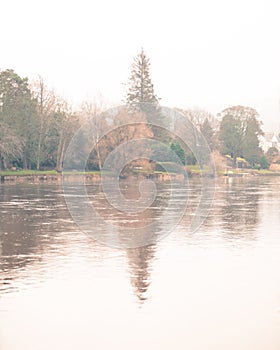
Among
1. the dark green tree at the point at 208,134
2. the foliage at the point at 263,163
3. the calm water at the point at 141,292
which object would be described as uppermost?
the dark green tree at the point at 208,134

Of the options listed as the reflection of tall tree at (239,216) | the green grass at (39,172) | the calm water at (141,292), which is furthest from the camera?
the green grass at (39,172)

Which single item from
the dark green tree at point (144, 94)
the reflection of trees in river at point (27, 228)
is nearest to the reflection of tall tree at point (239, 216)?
the reflection of trees in river at point (27, 228)

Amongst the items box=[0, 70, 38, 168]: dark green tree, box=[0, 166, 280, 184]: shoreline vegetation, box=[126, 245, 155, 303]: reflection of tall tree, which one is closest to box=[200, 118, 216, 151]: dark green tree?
box=[0, 166, 280, 184]: shoreline vegetation

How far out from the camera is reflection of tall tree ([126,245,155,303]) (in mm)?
9828

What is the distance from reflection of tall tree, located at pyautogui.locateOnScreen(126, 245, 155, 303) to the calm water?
0.02 m

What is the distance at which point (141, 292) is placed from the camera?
9688 mm

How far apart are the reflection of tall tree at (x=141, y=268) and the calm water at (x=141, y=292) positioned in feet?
0.06

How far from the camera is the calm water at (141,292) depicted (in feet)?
24.7

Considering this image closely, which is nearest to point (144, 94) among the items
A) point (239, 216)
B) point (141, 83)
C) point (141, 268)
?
point (141, 83)

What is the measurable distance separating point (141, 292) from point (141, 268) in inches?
79.7

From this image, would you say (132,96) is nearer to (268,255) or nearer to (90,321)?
(268,255)

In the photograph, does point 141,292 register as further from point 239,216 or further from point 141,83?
point 141,83

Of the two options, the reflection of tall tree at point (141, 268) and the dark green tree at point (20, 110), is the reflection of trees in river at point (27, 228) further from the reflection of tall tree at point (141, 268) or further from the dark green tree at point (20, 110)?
the dark green tree at point (20, 110)

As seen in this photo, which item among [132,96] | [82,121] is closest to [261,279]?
[82,121]
